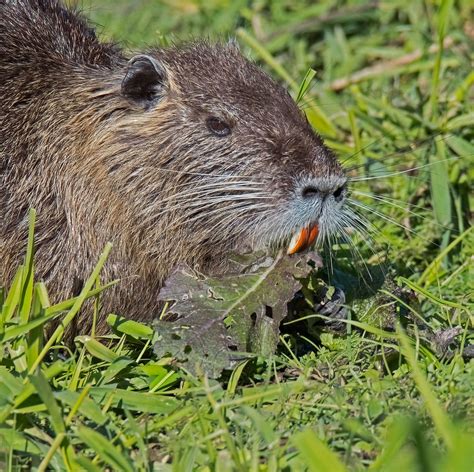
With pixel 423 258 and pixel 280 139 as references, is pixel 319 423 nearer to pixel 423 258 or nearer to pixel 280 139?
pixel 280 139

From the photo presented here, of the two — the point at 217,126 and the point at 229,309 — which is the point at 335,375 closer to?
the point at 229,309

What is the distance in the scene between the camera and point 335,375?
3.14 m

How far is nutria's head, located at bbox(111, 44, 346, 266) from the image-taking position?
328cm

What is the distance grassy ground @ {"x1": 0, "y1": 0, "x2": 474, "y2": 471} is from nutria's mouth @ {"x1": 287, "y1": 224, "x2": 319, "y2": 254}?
0.26 meters

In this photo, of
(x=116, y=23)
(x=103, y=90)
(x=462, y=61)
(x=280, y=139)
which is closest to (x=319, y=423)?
(x=280, y=139)

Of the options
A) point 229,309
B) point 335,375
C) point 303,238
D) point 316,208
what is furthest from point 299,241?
point 335,375

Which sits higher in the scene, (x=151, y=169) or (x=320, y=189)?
(x=320, y=189)

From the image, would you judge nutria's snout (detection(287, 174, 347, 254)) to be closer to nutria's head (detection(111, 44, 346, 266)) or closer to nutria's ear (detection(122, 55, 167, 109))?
nutria's head (detection(111, 44, 346, 266))

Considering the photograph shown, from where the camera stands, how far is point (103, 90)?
3.60m

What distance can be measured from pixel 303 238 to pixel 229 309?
12.2 inches

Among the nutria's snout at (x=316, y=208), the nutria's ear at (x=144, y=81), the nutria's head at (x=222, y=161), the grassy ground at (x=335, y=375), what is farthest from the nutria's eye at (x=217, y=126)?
the grassy ground at (x=335, y=375)

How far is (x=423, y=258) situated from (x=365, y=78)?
1653 millimetres

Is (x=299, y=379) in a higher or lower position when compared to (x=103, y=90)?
lower

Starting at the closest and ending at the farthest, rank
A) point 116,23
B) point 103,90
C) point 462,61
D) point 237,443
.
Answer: point 237,443
point 103,90
point 462,61
point 116,23
